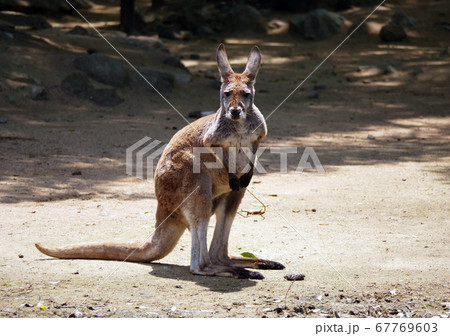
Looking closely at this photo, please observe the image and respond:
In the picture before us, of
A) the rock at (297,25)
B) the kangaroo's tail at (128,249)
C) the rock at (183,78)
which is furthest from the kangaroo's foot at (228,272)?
the rock at (297,25)

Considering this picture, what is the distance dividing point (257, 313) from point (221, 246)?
1.05 m

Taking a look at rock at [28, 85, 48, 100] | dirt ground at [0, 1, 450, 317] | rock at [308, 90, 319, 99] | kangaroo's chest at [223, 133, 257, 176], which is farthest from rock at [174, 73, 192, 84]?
kangaroo's chest at [223, 133, 257, 176]

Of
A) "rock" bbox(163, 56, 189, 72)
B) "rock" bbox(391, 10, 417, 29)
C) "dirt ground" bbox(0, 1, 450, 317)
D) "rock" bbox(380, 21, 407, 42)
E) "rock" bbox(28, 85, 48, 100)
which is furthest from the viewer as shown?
"rock" bbox(391, 10, 417, 29)

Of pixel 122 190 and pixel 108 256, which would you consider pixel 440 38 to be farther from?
pixel 108 256

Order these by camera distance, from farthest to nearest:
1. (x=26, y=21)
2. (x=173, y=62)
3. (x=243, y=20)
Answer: (x=243, y=20), (x=26, y=21), (x=173, y=62)

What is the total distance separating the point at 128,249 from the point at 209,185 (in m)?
0.84

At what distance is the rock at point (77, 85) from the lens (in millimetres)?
12656

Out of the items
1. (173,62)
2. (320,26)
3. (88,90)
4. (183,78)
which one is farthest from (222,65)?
(320,26)

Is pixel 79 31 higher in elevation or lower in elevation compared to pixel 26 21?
lower

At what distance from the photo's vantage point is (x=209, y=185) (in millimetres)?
4812

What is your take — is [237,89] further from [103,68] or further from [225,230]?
[103,68]

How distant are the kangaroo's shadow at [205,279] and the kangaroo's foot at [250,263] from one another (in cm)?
23

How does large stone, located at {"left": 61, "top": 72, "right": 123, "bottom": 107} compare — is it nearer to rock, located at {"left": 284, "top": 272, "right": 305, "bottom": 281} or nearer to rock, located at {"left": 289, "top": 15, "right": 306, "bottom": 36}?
rock, located at {"left": 289, "top": 15, "right": 306, "bottom": 36}

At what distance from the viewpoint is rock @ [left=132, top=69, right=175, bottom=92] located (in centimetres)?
1341
